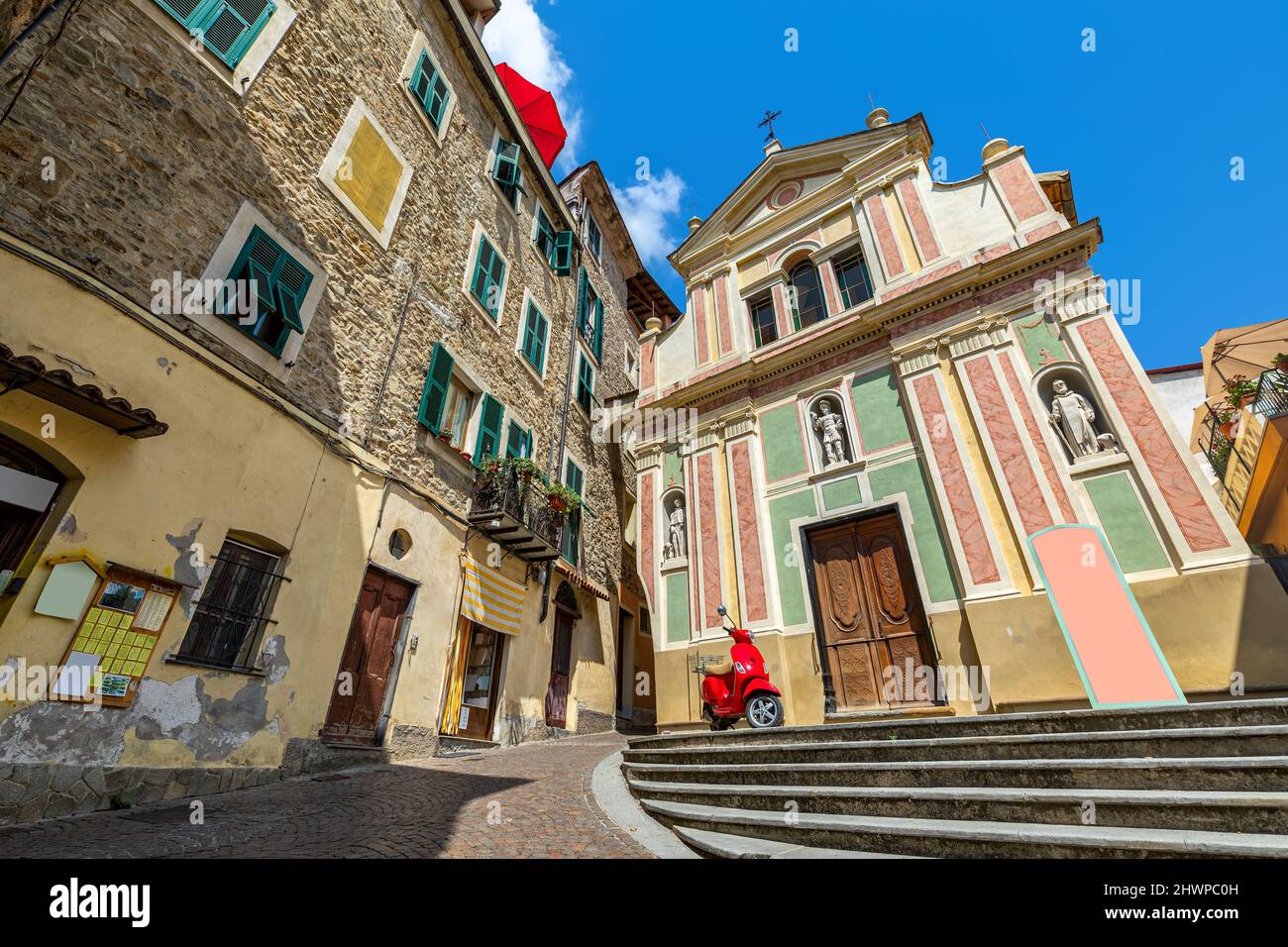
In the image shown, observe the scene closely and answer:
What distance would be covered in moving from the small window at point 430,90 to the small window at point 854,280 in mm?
9333

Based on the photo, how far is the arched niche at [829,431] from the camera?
10273 millimetres

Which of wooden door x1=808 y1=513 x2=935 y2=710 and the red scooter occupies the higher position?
wooden door x1=808 y1=513 x2=935 y2=710

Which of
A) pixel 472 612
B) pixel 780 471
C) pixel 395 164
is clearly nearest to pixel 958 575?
pixel 780 471

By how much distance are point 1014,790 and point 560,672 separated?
993 centimetres

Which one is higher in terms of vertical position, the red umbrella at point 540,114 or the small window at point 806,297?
the red umbrella at point 540,114

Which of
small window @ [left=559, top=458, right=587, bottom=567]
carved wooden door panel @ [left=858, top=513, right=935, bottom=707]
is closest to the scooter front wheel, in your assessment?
carved wooden door panel @ [left=858, top=513, right=935, bottom=707]

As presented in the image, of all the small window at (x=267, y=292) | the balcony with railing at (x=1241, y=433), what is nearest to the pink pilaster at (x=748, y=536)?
the small window at (x=267, y=292)

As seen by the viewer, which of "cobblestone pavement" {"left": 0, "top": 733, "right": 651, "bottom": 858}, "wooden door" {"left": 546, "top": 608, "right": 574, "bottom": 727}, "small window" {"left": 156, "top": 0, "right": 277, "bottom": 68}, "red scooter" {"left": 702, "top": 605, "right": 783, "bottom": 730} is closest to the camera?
"cobblestone pavement" {"left": 0, "top": 733, "right": 651, "bottom": 858}

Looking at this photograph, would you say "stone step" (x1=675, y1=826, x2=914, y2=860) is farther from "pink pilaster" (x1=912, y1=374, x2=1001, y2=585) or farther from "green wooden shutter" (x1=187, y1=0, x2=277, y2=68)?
"green wooden shutter" (x1=187, y1=0, x2=277, y2=68)

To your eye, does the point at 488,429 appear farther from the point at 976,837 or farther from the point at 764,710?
the point at 976,837

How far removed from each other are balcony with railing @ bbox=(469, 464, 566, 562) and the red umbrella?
1490 centimetres

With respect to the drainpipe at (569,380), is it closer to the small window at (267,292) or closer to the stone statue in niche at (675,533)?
the stone statue in niche at (675,533)

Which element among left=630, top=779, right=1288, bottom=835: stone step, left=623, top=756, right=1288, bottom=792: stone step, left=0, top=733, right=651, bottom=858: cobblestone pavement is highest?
left=623, top=756, right=1288, bottom=792: stone step

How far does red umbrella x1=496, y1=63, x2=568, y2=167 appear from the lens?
1997 centimetres
